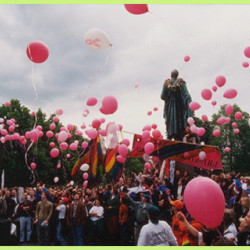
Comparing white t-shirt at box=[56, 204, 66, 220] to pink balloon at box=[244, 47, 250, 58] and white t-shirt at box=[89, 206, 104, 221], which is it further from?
pink balloon at box=[244, 47, 250, 58]

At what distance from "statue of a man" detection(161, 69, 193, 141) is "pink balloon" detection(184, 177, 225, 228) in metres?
6.56

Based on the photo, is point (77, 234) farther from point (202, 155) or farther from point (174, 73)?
point (174, 73)

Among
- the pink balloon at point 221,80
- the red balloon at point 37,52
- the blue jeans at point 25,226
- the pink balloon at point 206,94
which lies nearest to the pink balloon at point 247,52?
the pink balloon at point 221,80

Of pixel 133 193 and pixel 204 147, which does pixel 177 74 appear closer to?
pixel 204 147

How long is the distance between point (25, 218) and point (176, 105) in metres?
6.36

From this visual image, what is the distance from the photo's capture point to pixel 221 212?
3555 millimetres

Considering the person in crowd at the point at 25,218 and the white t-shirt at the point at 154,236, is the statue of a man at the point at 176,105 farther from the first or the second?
the white t-shirt at the point at 154,236

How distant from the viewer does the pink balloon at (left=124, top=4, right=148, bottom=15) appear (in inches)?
195

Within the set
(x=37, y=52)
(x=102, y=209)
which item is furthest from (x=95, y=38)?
(x=102, y=209)

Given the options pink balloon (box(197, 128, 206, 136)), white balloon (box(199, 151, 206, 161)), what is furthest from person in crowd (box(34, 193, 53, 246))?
pink balloon (box(197, 128, 206, 136))

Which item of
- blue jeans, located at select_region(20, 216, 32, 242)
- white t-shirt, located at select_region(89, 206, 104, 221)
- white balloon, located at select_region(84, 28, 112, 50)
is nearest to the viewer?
white balloon, located at select_region(84, 28, 112, 50)

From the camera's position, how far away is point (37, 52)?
20.1 feet

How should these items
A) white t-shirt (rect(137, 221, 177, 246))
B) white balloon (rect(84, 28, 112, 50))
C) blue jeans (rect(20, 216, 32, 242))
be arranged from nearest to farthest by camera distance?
white t-shirt (rect(137, 221, 177, 246)), white balloon (rect(84, 28, 112, 50)), blue jeans (rect(20, 216, 32, 242))

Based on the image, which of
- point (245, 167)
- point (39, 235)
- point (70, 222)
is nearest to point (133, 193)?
point (70, 222)
